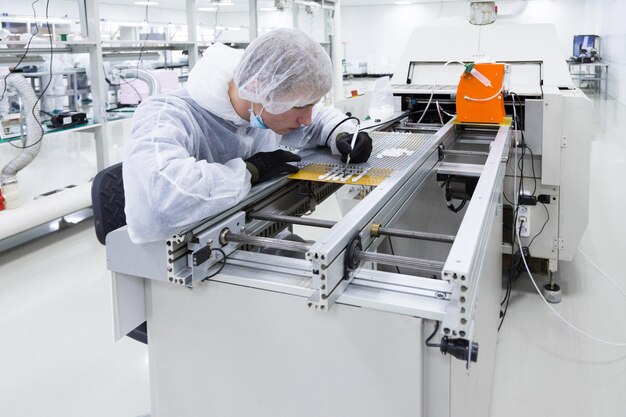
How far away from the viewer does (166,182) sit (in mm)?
1000

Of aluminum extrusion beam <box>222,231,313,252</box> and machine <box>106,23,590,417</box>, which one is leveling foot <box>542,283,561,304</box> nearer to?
machine <box>106,23,590,417</box>

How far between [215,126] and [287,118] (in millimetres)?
223

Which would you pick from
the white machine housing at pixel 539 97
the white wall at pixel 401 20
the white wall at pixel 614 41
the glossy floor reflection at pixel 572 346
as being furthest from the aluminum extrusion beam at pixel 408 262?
the white wall at pixel 401 20

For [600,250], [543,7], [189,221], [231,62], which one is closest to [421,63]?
[600,250]

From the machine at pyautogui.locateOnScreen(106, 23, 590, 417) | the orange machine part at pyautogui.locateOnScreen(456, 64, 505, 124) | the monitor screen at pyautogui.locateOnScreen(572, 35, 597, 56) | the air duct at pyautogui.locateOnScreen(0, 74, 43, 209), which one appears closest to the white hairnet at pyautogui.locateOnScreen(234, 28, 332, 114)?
the machine at pyautogui.locateOnScreen(106, 23, 590, 417)

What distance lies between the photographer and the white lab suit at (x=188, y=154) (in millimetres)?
989

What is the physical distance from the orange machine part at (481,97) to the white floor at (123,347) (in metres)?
0.89

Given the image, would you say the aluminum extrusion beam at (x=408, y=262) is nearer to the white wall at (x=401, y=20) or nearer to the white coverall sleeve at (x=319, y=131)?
the white coverall sleeve at (x=319, y=131)

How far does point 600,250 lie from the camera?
9.47 feet

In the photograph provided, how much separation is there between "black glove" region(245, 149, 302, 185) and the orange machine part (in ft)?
3.24

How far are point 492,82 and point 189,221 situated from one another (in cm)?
149

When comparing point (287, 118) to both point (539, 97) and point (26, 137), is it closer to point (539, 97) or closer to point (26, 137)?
point (539, 97)

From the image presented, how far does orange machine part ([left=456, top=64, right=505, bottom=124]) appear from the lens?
2012 mm

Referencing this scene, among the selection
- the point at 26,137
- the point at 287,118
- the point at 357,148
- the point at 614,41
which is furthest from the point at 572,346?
the point at 614,41
